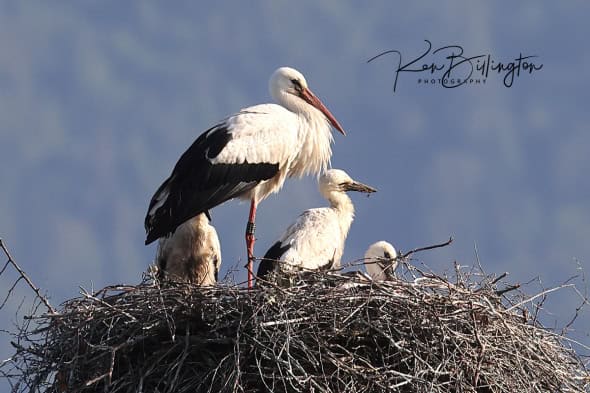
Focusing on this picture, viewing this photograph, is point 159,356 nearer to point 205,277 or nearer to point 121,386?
point 121,386

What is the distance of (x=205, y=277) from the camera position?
8.80 metres

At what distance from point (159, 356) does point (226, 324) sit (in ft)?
1.33

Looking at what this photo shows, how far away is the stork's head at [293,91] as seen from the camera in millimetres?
9883

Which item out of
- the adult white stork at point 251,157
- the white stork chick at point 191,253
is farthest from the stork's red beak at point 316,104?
the white stork chick at point 191,253

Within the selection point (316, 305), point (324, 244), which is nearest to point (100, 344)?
point (316, 305)

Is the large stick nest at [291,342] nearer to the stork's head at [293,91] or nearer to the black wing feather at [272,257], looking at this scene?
the black wing feather at [272,257]

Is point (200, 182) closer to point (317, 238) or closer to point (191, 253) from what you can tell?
point (191, 253)

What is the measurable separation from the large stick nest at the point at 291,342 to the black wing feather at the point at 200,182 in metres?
1.34

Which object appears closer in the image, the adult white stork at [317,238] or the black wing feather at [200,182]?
the black wing feather at [200,182]

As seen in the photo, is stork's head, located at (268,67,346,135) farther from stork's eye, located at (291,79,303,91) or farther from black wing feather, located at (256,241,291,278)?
black wing feather, located at (256,241,291,278)

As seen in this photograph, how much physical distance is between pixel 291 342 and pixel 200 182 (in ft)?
7.52

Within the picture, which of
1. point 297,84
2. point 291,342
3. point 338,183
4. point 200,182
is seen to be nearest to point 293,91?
point 297,84

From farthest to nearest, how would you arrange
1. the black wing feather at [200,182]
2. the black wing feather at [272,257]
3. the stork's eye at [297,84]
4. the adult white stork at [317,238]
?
the stork's eye at [297,84] → the adult white stork at [317,238] → the black wing feather at [272,257] → the black wing feather at [200,182]

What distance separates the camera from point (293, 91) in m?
9.94
